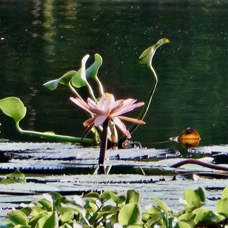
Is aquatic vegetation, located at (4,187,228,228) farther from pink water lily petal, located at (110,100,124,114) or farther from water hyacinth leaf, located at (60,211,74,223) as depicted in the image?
pink water lily petal, located at (110,100,124,114)

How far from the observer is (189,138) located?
3139 mm

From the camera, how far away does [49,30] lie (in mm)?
11445

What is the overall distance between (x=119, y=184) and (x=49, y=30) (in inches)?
360

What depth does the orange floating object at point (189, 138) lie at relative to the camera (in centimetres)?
311

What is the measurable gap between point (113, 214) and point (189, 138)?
1.51 metres

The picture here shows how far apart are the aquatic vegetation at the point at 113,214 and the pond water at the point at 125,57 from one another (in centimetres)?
156

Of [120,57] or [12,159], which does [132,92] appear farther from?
[120,57]

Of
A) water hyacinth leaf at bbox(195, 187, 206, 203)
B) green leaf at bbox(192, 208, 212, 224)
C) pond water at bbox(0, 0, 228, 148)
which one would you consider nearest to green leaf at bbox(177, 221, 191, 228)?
green leaf at bbox(192, 208, 212, 224)

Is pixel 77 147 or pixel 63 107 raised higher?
pixel 77 147

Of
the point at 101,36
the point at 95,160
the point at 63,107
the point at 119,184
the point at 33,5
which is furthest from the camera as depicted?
the point at 33,5

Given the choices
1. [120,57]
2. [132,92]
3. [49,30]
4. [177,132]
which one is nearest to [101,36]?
[49,30]

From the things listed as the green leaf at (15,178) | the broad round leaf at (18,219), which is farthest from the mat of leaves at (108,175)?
the broad round leaf at (18,219)

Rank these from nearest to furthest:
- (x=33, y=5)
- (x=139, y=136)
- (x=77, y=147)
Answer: (x=77, y=147) < (x=139, y=136) < (x=33, y=5)

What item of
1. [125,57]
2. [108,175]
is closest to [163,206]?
[108,175]
